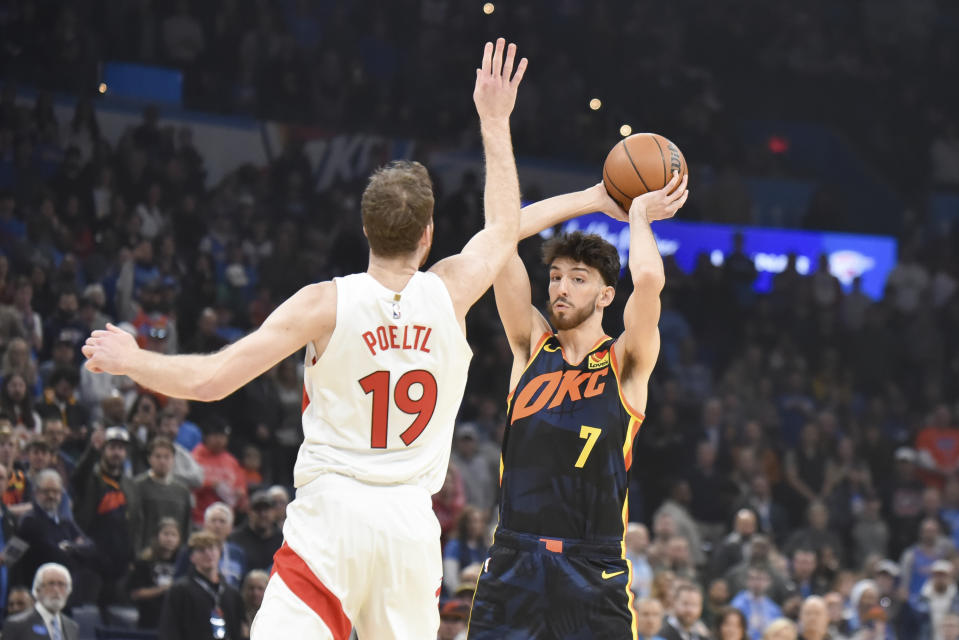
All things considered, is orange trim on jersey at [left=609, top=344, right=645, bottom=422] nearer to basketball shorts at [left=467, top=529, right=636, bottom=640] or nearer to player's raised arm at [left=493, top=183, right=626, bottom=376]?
player's raised arm at [left=493, top=183, right=626, bottom=376]

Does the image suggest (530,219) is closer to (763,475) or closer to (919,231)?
(763,475)


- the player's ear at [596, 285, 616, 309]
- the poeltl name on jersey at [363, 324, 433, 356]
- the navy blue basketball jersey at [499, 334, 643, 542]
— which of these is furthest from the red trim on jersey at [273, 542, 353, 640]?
the player's ear at [596, 285, 616, 309]

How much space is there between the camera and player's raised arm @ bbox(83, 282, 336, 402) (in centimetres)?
420

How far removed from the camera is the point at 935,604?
1267 cm

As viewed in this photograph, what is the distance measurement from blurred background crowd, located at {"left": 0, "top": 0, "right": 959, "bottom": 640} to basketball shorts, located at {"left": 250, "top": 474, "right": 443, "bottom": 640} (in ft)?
16.1

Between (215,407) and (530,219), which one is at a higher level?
(530,219)

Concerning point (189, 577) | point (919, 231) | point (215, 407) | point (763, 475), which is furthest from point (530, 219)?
point (919, 231)

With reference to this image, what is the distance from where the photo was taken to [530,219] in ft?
18.8

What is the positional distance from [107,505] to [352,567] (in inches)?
244

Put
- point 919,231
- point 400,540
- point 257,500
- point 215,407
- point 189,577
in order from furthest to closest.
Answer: point 919,231, point 215,407, point 257,500, point 189,577, point 400,540

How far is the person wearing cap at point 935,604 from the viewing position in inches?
495

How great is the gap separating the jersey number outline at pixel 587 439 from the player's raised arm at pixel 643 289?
0.26 m

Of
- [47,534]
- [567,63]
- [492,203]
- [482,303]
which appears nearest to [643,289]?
[492,203]

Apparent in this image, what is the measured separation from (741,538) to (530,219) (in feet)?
25.3
